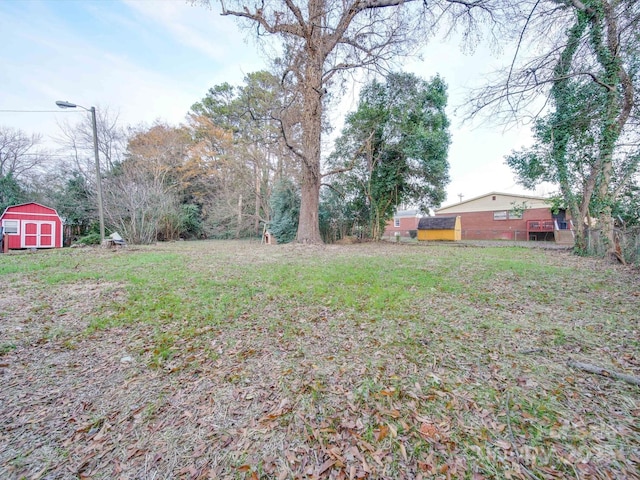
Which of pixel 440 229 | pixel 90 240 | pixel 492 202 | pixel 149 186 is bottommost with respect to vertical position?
pixel 90 240

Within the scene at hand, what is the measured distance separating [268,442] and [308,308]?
2.04 m

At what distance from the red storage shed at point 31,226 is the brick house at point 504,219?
27.5 m

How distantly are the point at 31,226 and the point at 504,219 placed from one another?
3163 cm

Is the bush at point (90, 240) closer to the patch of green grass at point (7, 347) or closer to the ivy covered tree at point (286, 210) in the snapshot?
the ivy covered tree at point (286, 210)

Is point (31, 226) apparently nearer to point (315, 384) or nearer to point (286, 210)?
point (286, 210)

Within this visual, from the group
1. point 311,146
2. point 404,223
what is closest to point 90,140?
point 311,146

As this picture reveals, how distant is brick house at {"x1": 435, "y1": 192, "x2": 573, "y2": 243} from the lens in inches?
823

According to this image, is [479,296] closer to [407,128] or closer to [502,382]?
[502,382]

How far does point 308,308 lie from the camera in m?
3.60

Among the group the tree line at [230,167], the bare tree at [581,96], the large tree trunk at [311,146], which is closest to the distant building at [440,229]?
the tree line at [230,167]

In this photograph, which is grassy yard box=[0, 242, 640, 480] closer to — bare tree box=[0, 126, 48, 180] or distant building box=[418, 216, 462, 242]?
distant building box=[418, 216, 462, 242]

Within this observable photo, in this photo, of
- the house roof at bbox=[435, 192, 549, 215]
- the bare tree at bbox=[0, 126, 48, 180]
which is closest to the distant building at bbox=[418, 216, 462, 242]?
the house roof at bbox=[435, 192, 549, 215]

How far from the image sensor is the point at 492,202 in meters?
24.4

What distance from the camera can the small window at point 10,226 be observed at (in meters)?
10.8
